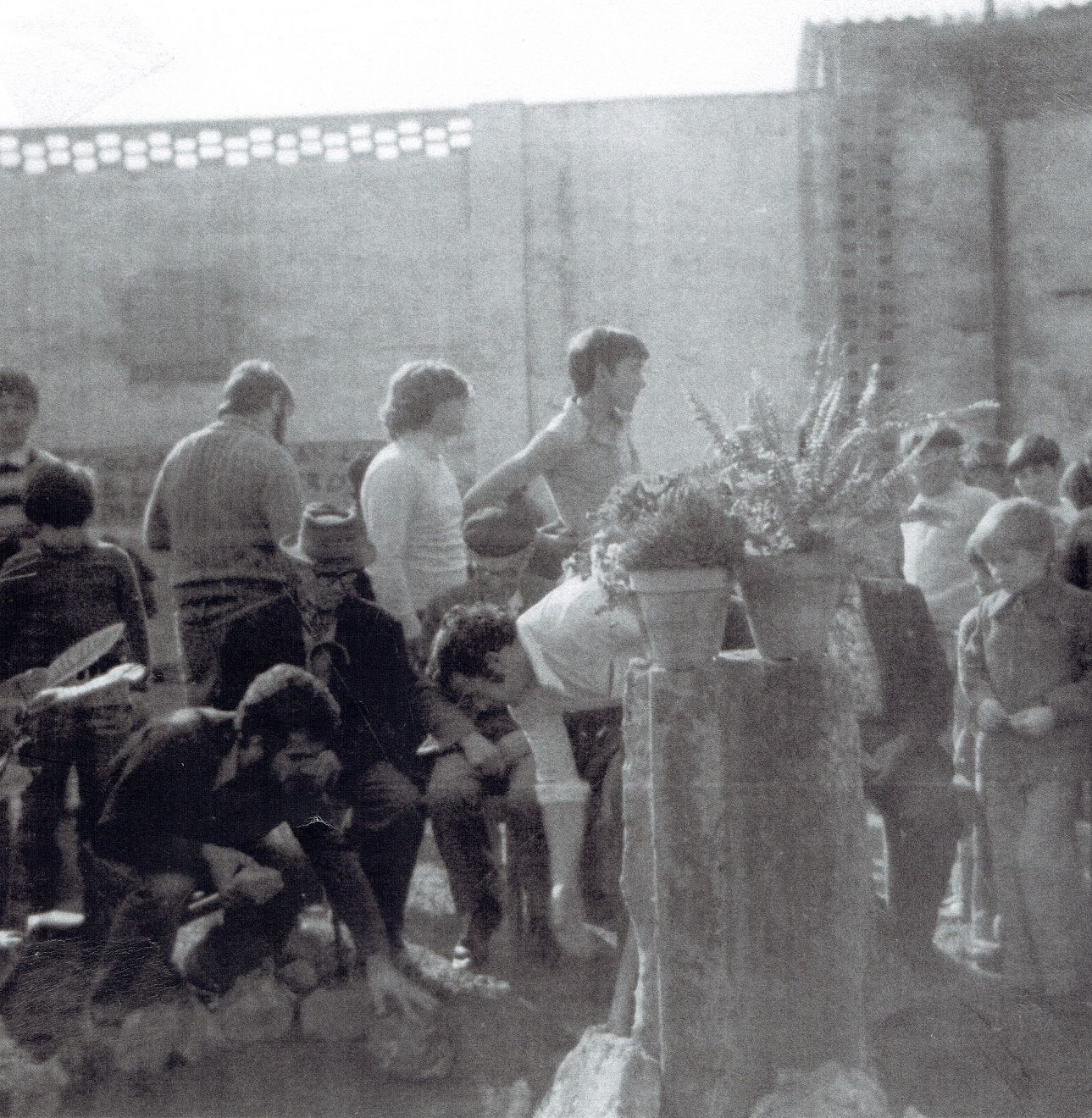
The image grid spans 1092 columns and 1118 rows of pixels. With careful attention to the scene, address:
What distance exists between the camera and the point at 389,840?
161 inches

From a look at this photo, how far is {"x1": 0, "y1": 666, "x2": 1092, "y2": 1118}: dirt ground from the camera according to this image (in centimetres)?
347

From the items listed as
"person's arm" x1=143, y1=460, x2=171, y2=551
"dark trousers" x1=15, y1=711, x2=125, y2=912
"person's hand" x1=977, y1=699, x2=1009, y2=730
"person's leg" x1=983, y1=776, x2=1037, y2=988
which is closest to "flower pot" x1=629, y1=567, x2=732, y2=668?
"person's hand" x1=977, y1=699, x2=1009, y2=730

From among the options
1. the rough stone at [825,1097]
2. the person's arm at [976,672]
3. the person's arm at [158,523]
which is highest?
the person's arm at [158,523]

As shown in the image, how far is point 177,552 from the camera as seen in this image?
187 inches

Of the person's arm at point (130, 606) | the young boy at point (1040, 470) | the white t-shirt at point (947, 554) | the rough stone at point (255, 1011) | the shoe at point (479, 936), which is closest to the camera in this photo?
the rough stone at point (255, 1011)

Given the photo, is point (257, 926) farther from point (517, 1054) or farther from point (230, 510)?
point (230, 510)

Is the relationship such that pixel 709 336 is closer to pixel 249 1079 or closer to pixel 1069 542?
pixel 1069 542

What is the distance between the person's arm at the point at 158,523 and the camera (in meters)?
4.82

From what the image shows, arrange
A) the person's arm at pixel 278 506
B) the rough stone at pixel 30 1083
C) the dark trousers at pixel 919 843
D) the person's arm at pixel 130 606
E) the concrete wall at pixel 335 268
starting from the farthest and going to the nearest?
1. the concrete wall at pixel 335 268
2. the person's arm at pixel 278 506
3. the person's arm at pixel 130 606
4. the dark trousers at pixel 919 843
5. the rough stone at pixel 30 1083

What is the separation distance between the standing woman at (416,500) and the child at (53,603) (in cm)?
73

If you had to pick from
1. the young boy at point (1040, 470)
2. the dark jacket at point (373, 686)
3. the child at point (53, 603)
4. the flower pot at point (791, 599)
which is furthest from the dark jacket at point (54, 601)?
the young boy at point (1040, 470)

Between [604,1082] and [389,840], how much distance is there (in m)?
1.11

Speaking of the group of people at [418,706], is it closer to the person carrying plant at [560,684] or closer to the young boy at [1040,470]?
the person carrying plant at [560,684]

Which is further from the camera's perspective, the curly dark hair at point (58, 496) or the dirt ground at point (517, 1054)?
the curly dark hair at point (58, 496)
